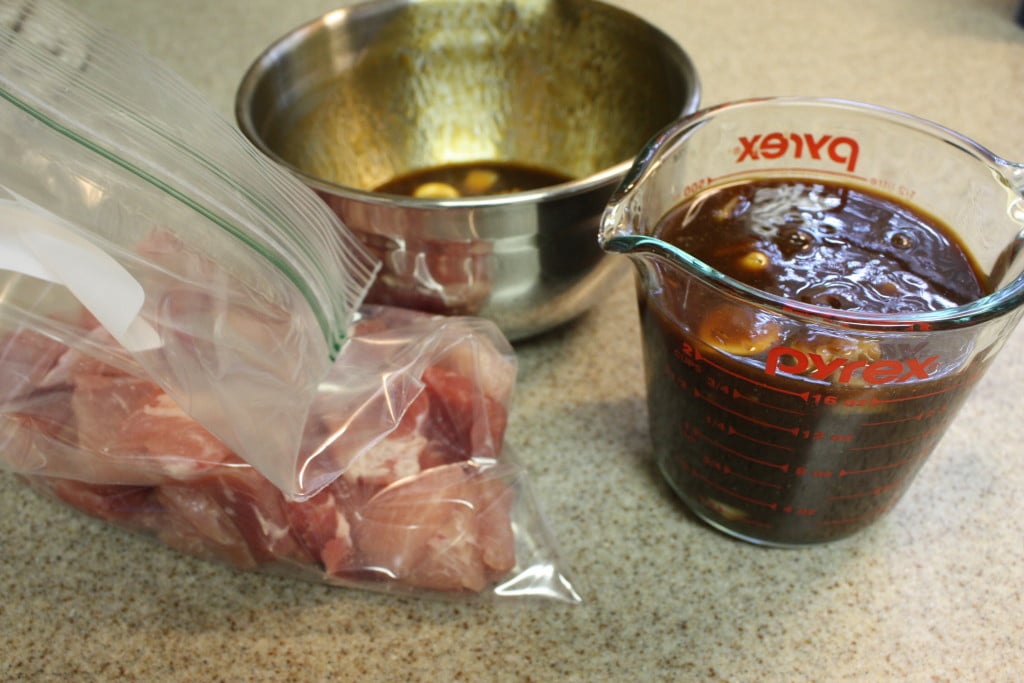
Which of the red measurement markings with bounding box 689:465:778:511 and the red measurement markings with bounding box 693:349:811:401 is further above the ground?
the red measurement markings with bounding box 693:349:811:401

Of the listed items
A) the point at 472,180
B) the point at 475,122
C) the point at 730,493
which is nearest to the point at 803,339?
the point at 730,493

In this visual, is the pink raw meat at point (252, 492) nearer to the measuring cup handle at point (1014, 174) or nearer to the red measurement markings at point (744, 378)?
the red measurement markings at point (744, 378)

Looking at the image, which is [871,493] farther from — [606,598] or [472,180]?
[472,180]

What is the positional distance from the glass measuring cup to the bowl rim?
70mm

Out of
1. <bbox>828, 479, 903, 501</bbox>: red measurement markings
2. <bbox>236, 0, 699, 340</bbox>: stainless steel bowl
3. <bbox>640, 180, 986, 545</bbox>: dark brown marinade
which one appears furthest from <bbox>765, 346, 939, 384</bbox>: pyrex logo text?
<bbox>236, 0, 699, 340</bbox>: stainless steel bowl

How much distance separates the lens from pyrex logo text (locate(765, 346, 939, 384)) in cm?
56

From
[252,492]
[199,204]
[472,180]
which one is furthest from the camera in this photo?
[472,180]

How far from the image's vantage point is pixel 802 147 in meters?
0.74

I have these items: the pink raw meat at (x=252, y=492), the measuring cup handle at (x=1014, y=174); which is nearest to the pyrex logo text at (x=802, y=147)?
the measuring cup handle at (x=1014, y=174)

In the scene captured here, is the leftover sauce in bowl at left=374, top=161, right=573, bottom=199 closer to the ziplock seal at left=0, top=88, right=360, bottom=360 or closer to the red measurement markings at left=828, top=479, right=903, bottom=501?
the ziplock seal at left=0, top=88, right=360, bottom=360

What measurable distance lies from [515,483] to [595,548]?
8 centimetres

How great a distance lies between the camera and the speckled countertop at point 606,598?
641 mm

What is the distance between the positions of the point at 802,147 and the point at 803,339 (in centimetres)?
25

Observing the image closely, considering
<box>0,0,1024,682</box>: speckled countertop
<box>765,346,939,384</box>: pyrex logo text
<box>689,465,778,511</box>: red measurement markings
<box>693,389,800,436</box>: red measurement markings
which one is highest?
<box>765,346,939,384</box>: pyrex logo text
